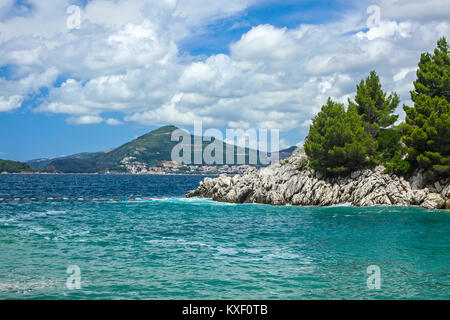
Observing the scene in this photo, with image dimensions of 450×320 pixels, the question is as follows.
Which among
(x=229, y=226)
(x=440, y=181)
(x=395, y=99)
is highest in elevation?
(x=395, y=99)

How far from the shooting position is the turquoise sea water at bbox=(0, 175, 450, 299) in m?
18.3

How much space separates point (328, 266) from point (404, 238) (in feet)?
42.4

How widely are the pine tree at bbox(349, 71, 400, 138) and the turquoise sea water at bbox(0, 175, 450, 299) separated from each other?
34386 mm

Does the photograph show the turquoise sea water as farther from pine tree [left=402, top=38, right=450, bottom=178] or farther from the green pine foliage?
the green pine foliage

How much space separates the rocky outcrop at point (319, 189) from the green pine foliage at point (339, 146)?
220cm

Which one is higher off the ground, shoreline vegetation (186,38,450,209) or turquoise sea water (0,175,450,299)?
shoreline vegetation (186,38,450,209)

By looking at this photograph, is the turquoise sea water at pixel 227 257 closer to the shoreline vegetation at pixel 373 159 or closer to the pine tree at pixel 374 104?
the shoreline vegetation at pixel 373 159

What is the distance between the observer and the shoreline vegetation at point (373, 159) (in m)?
57.6

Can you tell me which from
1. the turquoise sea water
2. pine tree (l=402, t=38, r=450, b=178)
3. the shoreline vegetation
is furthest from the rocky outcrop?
the turquoise sea water

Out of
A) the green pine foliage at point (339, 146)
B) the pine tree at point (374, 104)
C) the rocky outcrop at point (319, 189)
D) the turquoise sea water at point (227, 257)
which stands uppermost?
the pine tree at point (374, 104)

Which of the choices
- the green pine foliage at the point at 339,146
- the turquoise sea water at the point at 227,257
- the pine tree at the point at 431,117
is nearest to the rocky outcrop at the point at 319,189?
the green pine foliage at the point at 339,146
